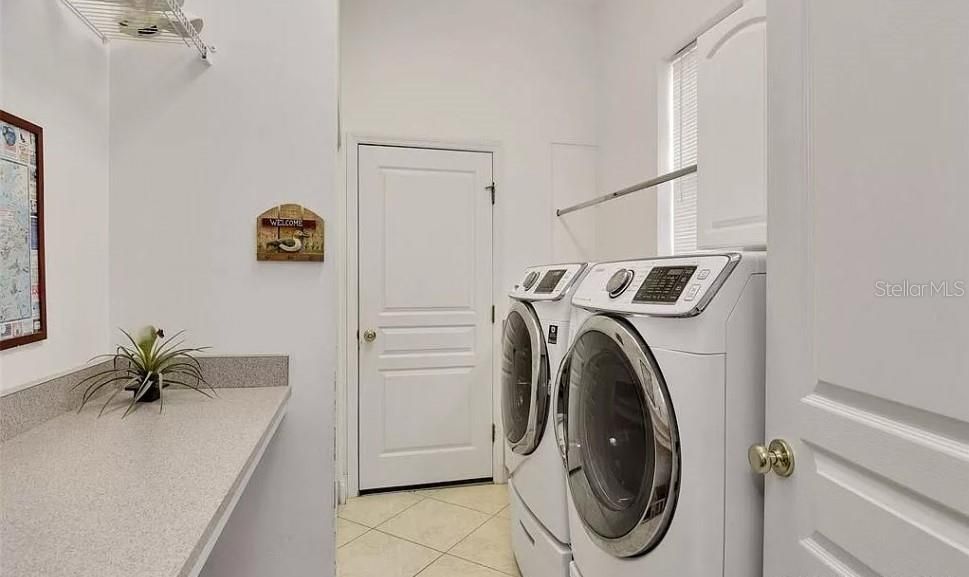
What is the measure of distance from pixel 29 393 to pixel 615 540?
145 cm

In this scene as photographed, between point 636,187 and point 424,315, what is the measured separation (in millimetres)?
1382

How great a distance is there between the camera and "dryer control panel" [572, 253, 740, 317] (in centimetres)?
107

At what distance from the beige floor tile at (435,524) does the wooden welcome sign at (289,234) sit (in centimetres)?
149

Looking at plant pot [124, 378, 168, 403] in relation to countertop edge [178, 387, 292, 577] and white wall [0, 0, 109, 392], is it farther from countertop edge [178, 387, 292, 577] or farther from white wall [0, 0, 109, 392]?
countertop edge [178, 387, 292, 577]

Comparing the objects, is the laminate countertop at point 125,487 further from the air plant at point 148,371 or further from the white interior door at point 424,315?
the white interior door at point 424,315

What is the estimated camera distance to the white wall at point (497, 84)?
2.89m

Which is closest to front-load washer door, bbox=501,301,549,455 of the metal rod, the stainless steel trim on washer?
the stainless steel trim on washer

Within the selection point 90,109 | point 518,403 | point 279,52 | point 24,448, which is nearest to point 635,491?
point 518,403

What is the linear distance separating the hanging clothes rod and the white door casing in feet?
0.81

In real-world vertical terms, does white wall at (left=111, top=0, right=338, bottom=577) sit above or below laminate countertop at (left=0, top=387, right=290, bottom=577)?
above

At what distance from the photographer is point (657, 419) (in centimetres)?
113

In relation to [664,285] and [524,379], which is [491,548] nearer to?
[524,379]

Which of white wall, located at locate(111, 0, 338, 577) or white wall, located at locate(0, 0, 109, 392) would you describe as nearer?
white wall, located at locate(0, 0, 109, 392)

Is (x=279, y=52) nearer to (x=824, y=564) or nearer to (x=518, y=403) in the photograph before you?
(x=518, y=403)
